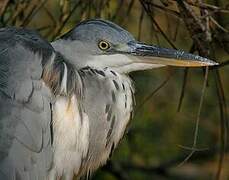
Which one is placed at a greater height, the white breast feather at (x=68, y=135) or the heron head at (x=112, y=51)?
the heron head at (x=112, y=51)

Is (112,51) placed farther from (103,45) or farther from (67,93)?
(67,93)

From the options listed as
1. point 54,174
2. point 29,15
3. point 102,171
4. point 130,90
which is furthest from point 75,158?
point 102,171

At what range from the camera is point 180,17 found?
2.40 m

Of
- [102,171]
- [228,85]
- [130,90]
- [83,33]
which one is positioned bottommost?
[102,171]

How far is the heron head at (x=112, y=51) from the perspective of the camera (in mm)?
2432

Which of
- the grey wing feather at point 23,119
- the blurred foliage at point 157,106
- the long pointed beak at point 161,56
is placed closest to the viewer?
the grey wing feather at point 23,119

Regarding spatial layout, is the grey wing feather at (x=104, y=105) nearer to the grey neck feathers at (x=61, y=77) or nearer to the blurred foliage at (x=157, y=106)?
the grey neck feathers at (x=61, y=77)

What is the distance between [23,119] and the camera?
2318mm

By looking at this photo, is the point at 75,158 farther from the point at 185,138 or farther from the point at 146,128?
the point at 185,138

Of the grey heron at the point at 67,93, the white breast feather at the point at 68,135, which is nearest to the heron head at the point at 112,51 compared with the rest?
the grey heron at the point at 67,93

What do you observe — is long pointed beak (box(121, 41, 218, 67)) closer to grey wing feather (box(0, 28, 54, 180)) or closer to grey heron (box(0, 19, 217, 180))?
grey heron (box(0, 19, 217, 180))

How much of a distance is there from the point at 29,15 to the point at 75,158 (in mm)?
485

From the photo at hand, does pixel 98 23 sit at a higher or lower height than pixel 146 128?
higher

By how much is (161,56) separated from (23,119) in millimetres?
444
